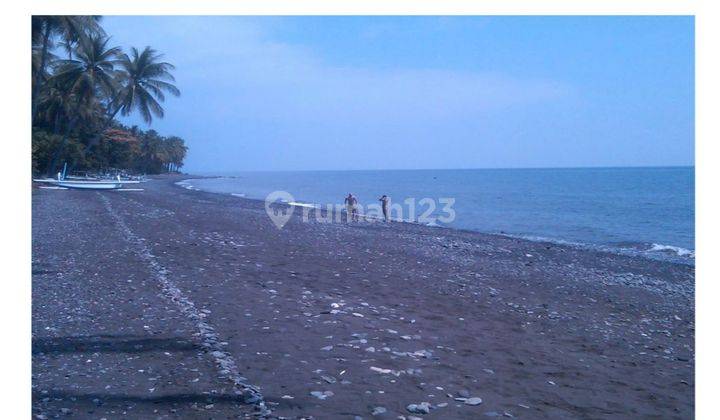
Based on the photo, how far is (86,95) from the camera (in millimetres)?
33281

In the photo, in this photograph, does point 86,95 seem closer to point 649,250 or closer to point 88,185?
point 88,185

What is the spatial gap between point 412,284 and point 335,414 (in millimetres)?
5526

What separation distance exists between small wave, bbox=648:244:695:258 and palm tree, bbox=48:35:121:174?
28.6 metres

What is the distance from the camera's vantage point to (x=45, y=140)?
107 feet

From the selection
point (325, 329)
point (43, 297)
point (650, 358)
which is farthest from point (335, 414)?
point (43, 297)

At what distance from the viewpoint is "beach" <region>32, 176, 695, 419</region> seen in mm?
4422

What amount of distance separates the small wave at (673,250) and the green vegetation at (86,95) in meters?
24.8

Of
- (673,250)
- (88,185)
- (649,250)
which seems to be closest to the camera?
(673,250)

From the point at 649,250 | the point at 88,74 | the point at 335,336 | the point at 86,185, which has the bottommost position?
the point at 649,250

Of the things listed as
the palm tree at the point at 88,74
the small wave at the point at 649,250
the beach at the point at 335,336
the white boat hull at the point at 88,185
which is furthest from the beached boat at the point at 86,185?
the small wave at the point at 649,250

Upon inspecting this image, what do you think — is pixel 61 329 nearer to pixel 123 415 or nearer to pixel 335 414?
pixel 123 415

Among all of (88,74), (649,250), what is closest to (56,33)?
(88,74)

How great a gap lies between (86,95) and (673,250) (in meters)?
30.2

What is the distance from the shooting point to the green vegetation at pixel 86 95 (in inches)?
1177
